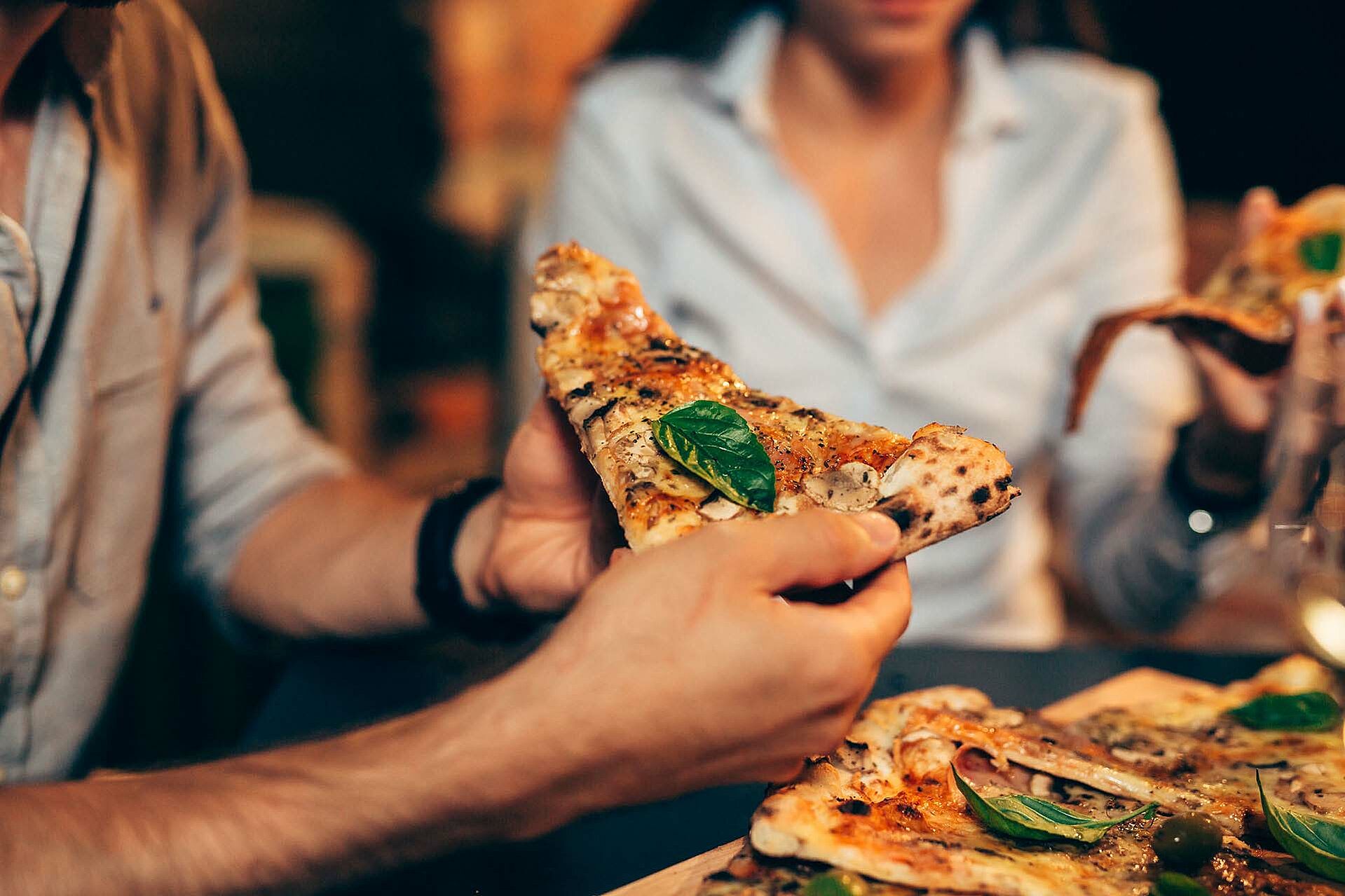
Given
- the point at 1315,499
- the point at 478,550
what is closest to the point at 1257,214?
the point at 1315,499

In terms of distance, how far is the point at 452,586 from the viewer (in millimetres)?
1269

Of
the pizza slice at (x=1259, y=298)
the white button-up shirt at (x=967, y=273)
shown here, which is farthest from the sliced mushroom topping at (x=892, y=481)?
the white button-up shirt at (x=967, y=273)

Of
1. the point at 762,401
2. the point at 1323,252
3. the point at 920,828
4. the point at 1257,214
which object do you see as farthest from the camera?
the point at 1257,214

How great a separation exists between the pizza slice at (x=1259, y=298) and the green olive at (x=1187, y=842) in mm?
512

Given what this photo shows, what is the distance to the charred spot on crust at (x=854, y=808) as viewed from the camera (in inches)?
33.1

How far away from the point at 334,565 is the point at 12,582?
383 mm

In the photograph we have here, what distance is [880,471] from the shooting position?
0.87 m

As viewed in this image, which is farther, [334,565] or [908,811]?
[334,565]

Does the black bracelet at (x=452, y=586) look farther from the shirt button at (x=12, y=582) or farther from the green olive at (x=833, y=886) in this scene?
the green olive at (x=833, y=886)

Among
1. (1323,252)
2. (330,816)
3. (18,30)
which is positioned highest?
(18,30)

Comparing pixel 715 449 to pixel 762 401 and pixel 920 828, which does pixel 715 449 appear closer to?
pixel 762 401

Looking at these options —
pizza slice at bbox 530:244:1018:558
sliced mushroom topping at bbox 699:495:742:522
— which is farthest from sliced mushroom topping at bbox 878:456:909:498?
sliced mushroom topping at bbox 699:495:742:522

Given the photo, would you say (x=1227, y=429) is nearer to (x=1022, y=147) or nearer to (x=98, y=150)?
(x=1022, y=147)

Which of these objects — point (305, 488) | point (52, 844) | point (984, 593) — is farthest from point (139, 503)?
point (984, 593)
